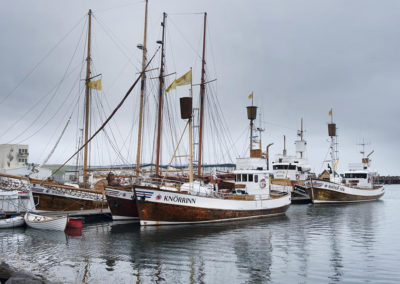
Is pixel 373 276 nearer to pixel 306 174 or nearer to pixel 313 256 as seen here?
pixel 313 256

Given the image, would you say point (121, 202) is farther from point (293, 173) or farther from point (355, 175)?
point (355, 175)

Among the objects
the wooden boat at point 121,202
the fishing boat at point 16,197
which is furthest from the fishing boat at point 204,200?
the fishing boat at point 16,197

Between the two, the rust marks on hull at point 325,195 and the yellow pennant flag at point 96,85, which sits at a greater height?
the yellow pennant flag at point 96,85

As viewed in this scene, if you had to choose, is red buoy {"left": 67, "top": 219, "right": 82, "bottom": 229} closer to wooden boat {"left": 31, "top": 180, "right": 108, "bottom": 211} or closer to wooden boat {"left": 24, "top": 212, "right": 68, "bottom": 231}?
wooden boat {"left": 24, "top": 212, "right": 68, "bottom": 231}

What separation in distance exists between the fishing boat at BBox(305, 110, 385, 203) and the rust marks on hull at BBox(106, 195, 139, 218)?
95.7ft

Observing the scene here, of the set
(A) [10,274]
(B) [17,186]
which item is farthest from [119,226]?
(A) [10,274]

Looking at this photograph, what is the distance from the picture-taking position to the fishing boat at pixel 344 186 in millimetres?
52844

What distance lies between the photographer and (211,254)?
1870 centimetres

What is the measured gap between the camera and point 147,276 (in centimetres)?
1480

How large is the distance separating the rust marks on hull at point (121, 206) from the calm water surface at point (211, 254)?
2.86m

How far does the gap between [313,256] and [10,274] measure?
44.3 ft

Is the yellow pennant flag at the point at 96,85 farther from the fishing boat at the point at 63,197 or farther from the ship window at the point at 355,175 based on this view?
the ship window at the point at 355,175

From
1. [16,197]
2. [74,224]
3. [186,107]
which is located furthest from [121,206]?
[186,107]

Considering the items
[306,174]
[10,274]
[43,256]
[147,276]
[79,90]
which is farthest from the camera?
[306,174]
